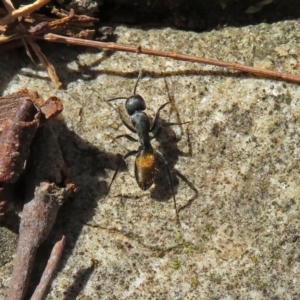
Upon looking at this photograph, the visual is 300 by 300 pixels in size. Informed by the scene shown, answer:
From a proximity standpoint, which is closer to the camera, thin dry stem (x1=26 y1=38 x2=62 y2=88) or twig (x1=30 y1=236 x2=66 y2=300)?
twig (x1=30 y1=236 x2=66 y2=300)

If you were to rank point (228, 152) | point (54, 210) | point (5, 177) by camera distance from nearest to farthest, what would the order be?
point (5, 177) < point (54, 210) < point (228, 152)

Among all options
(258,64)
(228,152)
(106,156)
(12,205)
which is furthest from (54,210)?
(258,64)

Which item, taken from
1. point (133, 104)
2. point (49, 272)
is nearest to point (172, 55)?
point (133, 104)

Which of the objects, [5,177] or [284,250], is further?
[284,250]

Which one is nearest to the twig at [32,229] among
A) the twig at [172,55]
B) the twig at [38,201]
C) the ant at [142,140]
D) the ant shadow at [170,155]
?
the twig at [38,201]

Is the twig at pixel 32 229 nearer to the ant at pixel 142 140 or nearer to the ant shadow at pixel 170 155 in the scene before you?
the ant at pixel 142 140

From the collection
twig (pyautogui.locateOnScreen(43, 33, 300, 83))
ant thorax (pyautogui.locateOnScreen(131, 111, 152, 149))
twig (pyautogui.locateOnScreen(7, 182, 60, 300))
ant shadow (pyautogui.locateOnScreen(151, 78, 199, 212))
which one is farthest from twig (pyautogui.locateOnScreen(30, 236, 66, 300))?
twig (pyautogui.locateOnScreen(43, 33, 300, 83))

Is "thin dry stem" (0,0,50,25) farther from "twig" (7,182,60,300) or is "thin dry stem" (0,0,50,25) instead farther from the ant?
"twig" (7,182,60,300)

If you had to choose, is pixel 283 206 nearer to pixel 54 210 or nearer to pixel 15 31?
pixel 54 210
